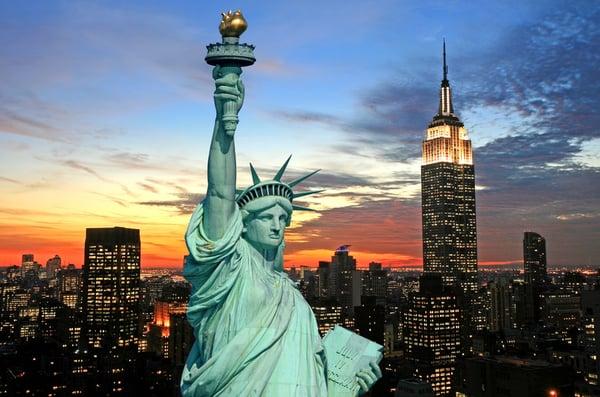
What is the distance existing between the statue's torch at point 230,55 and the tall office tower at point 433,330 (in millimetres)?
74312

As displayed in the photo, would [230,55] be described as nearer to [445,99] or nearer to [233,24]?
[233,24]

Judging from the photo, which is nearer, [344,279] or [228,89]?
[228,89]

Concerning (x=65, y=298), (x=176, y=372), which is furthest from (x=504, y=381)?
(x=65, y=298)

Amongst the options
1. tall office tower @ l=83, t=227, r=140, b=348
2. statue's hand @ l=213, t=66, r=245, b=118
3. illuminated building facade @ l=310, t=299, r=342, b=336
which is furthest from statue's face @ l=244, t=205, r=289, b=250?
tall office tower @ l=83, t=227, r=140, b=348

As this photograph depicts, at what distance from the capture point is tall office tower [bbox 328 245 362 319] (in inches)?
4512

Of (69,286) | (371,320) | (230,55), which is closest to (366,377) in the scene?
(230,55)

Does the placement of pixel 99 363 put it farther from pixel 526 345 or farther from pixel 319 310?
pixel 526 345

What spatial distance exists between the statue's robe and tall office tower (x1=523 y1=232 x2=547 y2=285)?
155 meters

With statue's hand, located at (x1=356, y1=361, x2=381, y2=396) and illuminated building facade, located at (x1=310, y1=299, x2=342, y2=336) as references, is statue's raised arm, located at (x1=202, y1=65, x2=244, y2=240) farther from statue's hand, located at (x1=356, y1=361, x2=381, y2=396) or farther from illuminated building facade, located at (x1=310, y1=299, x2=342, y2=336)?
illuminated building facade, located at (x1=310, y1=299, x2=342, y2=336)

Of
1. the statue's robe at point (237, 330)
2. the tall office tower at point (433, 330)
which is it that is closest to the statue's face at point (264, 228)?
the statue's robe at point (237, 330)

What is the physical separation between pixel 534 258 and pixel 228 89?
158 m

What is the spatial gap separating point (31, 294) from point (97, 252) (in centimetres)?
2994

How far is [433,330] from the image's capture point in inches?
3238

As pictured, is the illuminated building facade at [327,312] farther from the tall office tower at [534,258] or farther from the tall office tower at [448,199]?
the tall office tower at [534,258]
